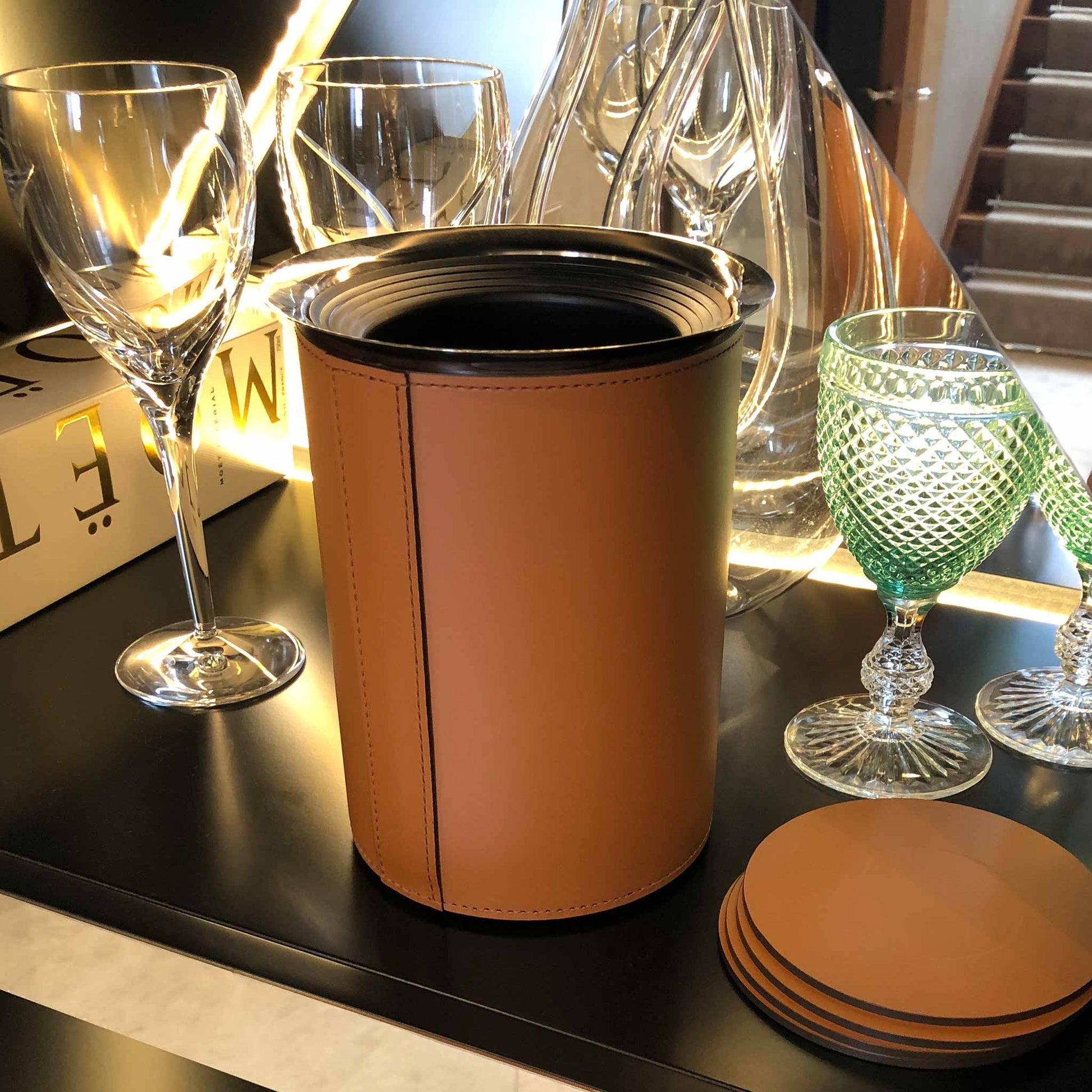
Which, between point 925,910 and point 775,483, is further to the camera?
point 775,483

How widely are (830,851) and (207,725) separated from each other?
0.87 ft

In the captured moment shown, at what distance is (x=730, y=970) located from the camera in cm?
36

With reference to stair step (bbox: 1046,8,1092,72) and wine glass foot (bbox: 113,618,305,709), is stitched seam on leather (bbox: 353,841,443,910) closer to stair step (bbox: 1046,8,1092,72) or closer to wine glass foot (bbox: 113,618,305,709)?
wine glass foot (bbox: 113,618,305,709)

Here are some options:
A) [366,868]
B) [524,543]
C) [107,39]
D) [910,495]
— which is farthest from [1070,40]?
[107,39]

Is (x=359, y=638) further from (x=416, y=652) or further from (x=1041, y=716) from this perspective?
(x=1041, y=716)

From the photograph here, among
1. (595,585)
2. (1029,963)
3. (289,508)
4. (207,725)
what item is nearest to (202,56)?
(289,508)

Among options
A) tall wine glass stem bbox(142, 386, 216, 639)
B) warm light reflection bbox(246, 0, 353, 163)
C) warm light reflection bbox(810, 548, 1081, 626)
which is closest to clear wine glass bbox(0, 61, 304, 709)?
tall wine glass stem bbox(142, 386, 216, 639)

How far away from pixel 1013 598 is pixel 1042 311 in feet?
0.68

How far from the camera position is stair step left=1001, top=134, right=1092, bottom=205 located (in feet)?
1.34

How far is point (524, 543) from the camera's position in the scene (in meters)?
0.31

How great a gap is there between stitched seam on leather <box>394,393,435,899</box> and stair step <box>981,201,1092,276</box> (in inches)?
9.8

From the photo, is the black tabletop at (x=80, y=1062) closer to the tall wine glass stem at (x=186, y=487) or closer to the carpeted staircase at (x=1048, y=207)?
the tall wine glass stem at (x=186, y=487)

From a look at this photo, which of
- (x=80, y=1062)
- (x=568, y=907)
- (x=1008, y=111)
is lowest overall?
(x=80, y=1062)

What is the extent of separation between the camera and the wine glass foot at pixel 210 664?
0.52 metres
